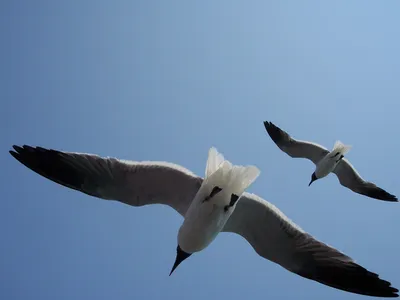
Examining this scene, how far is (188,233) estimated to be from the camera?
4.70m

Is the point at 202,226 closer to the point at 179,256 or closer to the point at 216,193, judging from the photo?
the point at 216,193

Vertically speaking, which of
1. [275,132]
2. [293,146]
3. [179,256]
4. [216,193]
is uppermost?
[275,132]

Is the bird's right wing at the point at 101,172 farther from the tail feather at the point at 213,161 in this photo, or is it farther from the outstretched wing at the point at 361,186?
the outstretched wing at the point at 361,186

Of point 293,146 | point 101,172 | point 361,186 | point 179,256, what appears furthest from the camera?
point 361,186

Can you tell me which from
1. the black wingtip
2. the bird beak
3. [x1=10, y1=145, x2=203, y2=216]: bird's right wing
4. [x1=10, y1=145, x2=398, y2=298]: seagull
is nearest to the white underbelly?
[x1=10, y1=145, x2=398, y2=298]: seagull

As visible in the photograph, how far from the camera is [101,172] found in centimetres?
489

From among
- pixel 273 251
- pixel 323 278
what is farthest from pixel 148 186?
pixel 323 278

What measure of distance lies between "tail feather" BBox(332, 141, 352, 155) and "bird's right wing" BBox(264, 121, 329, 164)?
1.46ft

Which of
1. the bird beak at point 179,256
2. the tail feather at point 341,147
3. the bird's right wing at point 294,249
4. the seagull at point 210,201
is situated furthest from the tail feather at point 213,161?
the tail feather at point 341,147

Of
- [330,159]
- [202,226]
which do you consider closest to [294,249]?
[202,226]

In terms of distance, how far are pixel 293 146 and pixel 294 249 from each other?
551 centimetres

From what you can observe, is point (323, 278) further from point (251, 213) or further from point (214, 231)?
point (214, 231)

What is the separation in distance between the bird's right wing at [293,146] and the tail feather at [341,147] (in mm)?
445

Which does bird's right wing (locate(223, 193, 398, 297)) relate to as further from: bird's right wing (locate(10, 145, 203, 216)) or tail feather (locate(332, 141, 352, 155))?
tail feather (locate(332, 141, 352, 155))
